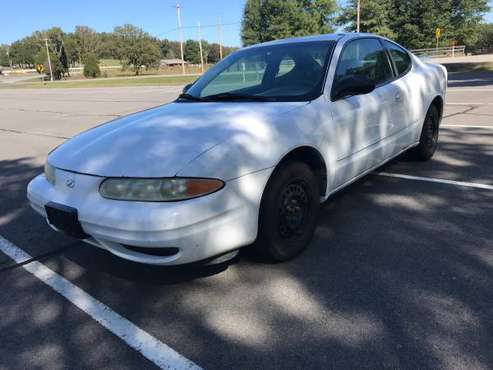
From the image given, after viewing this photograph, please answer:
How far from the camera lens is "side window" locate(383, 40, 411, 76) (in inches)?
183

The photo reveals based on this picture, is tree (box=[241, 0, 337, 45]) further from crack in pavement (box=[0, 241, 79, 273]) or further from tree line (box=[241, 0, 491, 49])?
crack in pavement (box=[0, 241, 79, 273])

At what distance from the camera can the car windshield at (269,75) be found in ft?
11.7

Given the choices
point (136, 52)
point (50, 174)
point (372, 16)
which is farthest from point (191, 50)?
point (50, 174)

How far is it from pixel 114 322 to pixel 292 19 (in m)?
66.3

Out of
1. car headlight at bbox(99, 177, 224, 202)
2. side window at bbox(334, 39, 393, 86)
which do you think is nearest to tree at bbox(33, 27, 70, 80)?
side window at bbox(334, 39, 393, 86)

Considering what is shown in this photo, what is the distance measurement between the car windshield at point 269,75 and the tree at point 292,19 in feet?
195

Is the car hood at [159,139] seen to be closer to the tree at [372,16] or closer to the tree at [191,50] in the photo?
the tree at [372,16]

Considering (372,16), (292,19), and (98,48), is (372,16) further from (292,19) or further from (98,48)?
(98,48)

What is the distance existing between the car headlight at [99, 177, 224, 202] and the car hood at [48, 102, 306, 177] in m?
0.05

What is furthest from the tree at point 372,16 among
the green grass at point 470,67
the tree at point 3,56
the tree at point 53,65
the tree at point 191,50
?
the tree at point 3,56

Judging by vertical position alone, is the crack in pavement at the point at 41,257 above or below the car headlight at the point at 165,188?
below

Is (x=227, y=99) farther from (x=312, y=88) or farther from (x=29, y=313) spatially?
(x=29, y=313)

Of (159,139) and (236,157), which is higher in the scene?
(159,139)

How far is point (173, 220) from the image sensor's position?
2.45 metres
